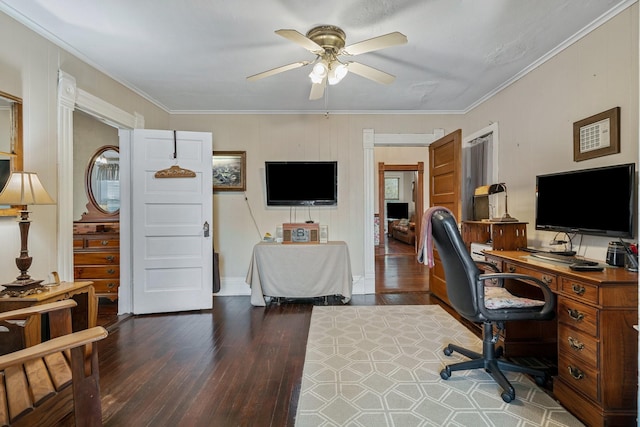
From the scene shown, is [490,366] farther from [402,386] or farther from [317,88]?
[317,88]

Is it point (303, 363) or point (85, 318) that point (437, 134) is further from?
point (85, 318)

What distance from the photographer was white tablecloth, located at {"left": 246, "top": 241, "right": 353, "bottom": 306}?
361 centimetres

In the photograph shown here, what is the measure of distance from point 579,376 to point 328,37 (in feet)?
8.75

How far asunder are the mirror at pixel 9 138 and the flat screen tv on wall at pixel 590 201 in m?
3.87

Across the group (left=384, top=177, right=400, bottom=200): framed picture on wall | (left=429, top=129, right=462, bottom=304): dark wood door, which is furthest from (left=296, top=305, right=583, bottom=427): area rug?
(left=384, top=177, right=400, bottom=200): framed picture on wall

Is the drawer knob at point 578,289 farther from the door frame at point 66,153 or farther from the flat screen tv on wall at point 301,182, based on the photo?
the door frame at point 66,153

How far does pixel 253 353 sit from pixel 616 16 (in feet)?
11.8

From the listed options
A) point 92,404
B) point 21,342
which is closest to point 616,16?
point 92,404

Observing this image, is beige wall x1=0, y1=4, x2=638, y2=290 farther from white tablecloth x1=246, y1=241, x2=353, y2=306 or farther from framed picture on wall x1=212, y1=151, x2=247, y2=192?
white tablecloth x1=246, y1=241, x2=353, y2=306

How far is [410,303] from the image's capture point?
3.65 m

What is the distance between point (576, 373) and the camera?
1650 mm

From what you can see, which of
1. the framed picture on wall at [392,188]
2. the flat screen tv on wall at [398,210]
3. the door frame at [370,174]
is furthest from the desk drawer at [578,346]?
the framed picture on wall at [392,188]

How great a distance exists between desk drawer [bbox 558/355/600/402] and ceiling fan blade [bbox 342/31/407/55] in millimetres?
2136

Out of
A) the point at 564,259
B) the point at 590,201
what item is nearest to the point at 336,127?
the point at 590,201
